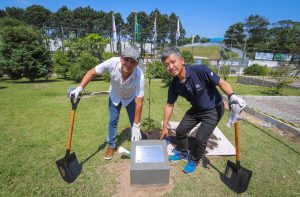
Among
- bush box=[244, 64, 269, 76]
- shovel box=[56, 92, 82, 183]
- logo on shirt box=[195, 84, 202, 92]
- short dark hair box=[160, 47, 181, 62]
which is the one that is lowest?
shovel box=[56, 92, 82, 183]

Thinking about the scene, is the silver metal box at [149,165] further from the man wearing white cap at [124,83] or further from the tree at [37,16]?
the tree at [37,16]

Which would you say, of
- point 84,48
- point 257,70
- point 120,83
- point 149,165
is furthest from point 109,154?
point 257,70

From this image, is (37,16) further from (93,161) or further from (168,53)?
(168,53)

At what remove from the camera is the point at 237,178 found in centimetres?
277

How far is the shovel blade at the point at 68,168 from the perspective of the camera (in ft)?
9.46

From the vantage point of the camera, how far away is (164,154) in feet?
9.31

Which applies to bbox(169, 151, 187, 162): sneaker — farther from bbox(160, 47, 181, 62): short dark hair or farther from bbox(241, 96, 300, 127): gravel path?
bbox(241, 96, 300, 127): gravel path

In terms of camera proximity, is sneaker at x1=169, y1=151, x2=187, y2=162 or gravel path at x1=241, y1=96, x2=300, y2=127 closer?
sneaker at x1=169, y1=151, x2=187, y2=162

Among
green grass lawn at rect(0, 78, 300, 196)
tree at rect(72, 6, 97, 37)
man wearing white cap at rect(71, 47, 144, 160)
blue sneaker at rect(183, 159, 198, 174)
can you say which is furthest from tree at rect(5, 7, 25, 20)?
blue sneaker at rect(183, 159, 198, 174)

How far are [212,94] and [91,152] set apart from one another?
239cm

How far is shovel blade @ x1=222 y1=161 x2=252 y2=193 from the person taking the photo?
8.87 ft

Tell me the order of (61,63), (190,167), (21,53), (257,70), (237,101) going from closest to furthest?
(237,101), (190,167), (21,53), (61,63), (257,70)

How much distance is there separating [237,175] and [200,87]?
1.30 metres

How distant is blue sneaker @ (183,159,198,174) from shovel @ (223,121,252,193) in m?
0.50
